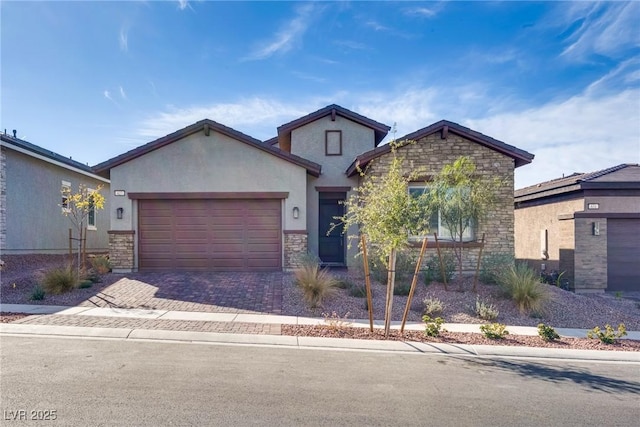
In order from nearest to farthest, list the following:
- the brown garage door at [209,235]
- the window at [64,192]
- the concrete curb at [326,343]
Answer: the concrete curb at [326,343], the brown garage door at [209,235], the window at [64,192]

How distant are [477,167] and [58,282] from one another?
1342 centimetres

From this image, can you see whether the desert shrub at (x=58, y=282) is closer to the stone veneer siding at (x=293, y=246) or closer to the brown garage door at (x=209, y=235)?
the brown garage door at (x=209, y=235)

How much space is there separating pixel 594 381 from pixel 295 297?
6769 millimetres

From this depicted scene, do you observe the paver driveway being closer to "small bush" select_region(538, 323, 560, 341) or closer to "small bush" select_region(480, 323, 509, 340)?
"small bush" select_region(480, 323, 509, 340)

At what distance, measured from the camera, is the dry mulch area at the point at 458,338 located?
25.2 ft

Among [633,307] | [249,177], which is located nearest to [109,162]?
[249,177]

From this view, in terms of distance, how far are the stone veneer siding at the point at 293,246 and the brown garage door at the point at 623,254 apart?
1034 centimetres

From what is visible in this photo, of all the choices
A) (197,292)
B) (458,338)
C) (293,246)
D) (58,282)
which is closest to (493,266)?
(458,338)

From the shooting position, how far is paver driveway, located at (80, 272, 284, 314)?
9984 millimetres

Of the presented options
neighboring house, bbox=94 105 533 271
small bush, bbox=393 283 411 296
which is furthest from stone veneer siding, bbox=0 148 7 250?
small bush, bbox=393 283 411 296

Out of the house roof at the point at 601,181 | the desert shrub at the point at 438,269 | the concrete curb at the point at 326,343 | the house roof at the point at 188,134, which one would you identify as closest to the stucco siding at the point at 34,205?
the house roof at the point at 188,134

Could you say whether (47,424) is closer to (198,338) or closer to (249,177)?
(198,338)

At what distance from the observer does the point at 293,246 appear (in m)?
13.8

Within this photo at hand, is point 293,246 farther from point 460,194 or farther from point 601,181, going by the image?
point 601,181
